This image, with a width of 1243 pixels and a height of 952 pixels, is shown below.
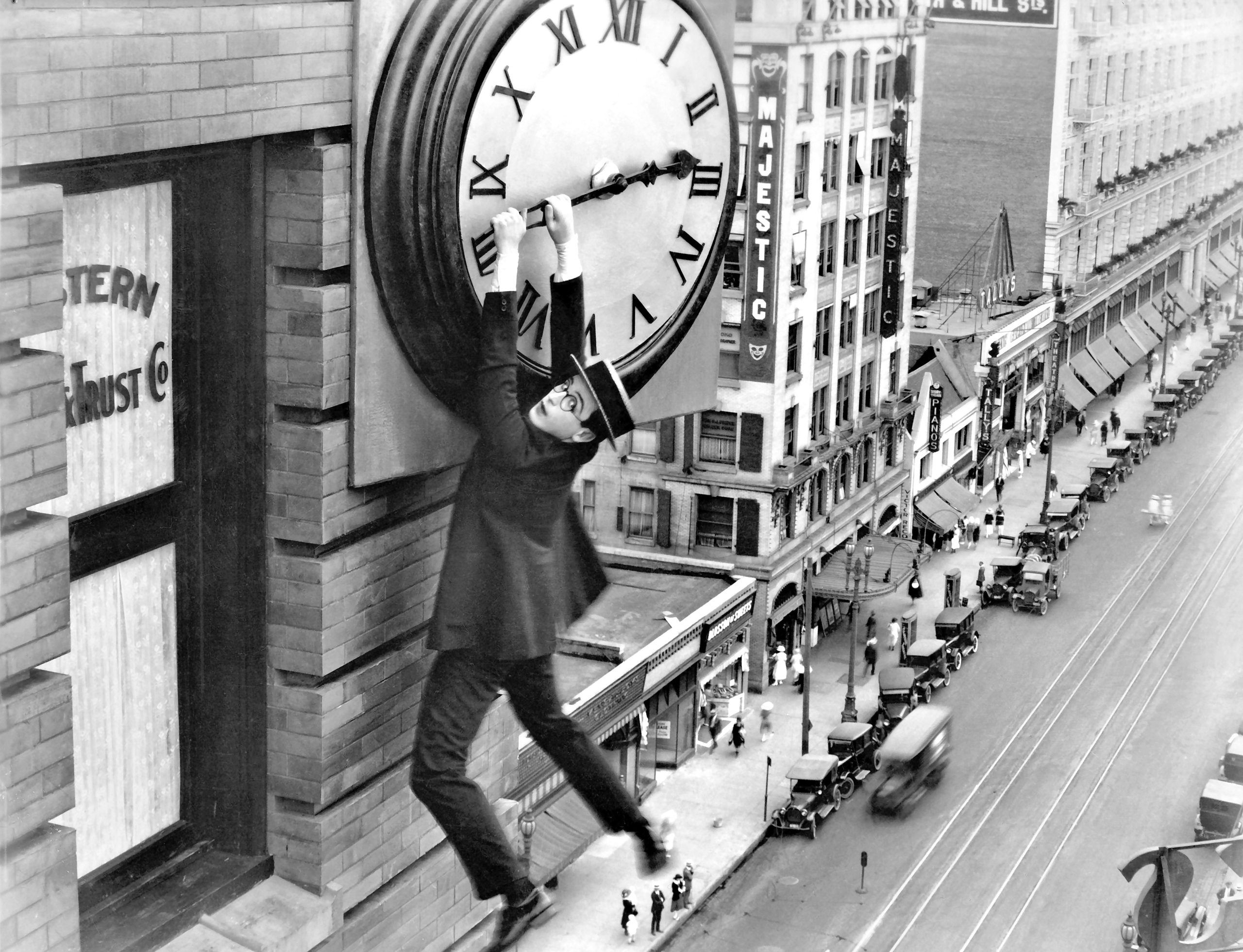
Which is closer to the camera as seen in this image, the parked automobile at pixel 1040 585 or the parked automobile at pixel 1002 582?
the parked automobile at pixel 1040 585

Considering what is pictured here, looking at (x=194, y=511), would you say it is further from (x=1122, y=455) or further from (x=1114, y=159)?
(x=1122, y=455)

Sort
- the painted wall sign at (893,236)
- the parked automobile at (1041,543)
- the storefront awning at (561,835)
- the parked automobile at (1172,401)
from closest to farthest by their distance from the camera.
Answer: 1. the storefront awning at (561,835)
2. the parked automobile at (1172,401)
3. the parked automobile at (1041,543)
4. the painted wall sign at (893,236)

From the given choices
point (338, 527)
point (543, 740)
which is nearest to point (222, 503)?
point (338, 527)

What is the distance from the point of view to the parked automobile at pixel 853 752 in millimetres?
27859

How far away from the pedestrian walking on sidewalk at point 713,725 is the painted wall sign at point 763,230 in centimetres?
537

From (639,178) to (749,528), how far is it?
25.7 metres

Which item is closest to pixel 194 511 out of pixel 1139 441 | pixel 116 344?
pixel 116 344

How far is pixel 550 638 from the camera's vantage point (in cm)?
718

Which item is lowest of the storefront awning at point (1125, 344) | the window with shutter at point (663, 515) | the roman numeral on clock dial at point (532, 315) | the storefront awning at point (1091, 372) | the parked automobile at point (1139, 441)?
the window with shutter at point (663, 515)

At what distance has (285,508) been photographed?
6738mm

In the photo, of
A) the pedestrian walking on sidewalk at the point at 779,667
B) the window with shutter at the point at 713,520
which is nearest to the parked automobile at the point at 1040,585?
the window with shutter at the point at 713,520

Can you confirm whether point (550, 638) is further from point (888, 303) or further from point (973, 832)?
point (888, 303)

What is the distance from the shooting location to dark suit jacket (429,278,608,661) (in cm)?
692

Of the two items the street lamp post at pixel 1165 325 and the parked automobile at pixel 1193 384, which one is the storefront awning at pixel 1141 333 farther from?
the parked automobile at pixel 1193 384
